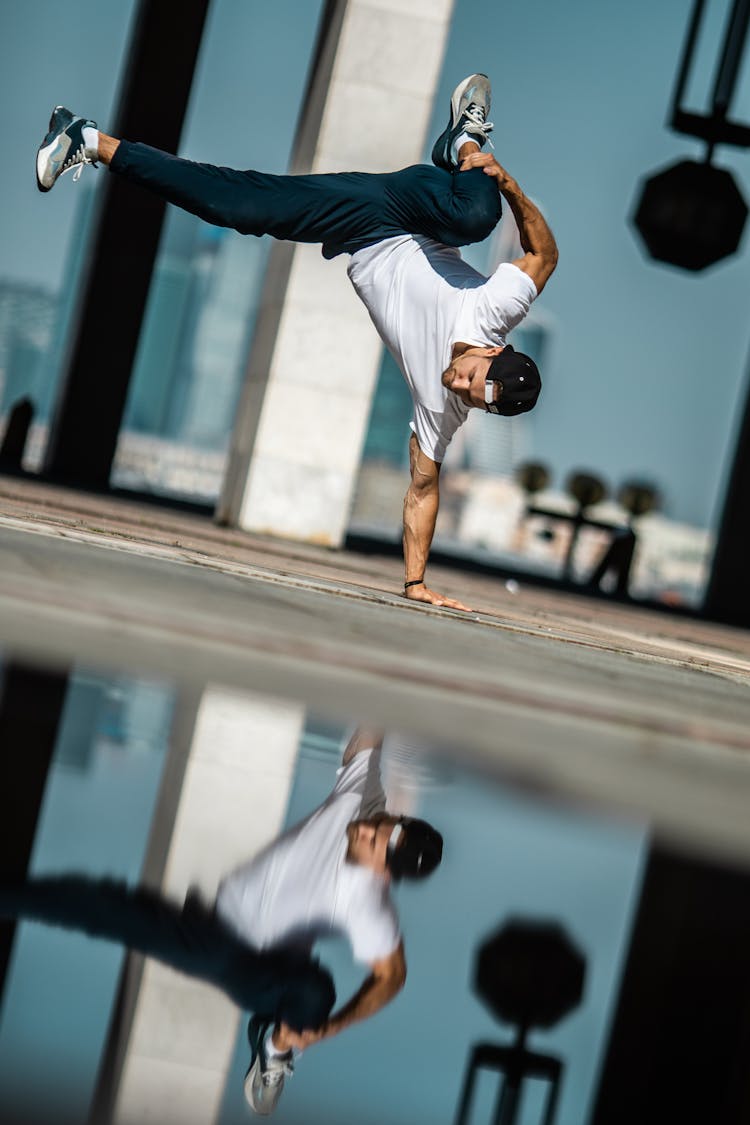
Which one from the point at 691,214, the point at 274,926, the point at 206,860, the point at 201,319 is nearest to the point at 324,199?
the point at 206,860

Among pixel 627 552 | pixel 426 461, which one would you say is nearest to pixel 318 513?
pixel 426 461

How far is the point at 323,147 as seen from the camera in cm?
865

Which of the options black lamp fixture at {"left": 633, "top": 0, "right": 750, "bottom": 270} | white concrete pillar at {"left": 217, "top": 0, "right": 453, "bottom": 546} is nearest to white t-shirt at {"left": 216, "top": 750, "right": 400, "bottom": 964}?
white concrete pillar at {"left": 217, "top": 0, "right": 453, "bottom": 546}

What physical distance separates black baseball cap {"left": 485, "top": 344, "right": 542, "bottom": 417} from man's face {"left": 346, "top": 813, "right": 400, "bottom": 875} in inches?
108

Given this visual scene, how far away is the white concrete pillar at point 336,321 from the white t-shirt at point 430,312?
4.31m

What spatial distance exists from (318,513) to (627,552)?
655 centimetres

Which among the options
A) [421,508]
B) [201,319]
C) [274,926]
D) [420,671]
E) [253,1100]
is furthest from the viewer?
[201,319]

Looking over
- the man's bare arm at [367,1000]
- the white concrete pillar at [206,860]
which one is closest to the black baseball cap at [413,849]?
the white concrete pillar at [206,860]

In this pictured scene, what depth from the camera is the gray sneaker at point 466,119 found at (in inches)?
165

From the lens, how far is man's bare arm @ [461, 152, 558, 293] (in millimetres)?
4074

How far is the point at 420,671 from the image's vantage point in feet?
8.22

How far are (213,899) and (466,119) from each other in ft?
11.8

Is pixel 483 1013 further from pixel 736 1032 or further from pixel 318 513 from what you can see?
pixel 318 513

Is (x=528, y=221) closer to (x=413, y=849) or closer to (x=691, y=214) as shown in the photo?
(x=413, y=849)
